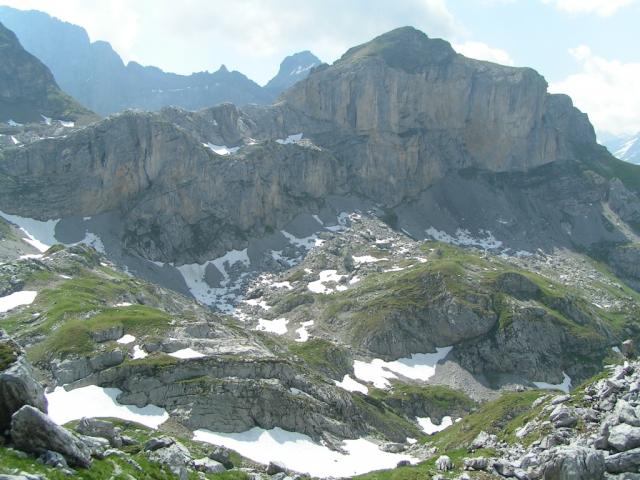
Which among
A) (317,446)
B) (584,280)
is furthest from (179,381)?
(584,280)

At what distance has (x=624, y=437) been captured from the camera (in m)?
30.6

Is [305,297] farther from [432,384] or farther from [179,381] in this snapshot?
[179,381]

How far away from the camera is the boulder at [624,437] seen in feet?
99.7

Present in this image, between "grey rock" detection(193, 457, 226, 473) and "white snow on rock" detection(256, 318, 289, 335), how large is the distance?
311 feet

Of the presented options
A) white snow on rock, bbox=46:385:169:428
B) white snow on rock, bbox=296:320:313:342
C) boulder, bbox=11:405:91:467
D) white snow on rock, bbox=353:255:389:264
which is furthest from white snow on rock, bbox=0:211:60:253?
boulder, bbox=11:405:91:467

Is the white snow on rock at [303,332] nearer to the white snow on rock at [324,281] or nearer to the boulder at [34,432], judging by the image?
the white snow on rock at [324,281]

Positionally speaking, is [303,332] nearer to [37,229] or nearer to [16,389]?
[37,229]

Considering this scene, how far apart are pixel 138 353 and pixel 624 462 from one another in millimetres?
50261

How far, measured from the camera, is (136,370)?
61.3 meters

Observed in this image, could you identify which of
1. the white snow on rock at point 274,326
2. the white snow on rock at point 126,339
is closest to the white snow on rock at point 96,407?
the white snow on rock at point 126,339

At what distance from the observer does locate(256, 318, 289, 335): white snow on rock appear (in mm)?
136762

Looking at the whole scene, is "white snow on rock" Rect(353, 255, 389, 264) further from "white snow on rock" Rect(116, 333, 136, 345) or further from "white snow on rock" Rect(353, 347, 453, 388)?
"white snow on rock" Rect(116, 333, 136, 345)

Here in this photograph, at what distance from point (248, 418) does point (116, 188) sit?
146 meters

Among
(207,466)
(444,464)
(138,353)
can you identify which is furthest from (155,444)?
(138,353)
